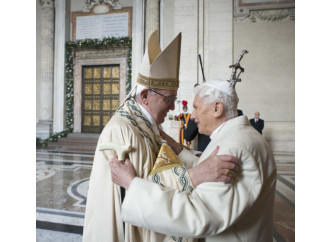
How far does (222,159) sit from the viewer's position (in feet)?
3.36

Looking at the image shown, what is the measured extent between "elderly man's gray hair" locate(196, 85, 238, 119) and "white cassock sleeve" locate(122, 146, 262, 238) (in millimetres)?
339

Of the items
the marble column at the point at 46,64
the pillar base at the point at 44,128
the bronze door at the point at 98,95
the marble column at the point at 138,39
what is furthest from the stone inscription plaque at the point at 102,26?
the pillar base at the point at 44,128

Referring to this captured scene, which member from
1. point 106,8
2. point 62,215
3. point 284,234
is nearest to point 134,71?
point 106,8

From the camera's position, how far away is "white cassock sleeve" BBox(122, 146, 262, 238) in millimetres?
1015

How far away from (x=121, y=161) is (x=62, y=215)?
2307mm

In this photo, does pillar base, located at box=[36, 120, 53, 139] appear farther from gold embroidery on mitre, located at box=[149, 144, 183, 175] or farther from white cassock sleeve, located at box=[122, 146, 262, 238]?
white cassock sleeve, located at box=[122, 146, 262, 238]

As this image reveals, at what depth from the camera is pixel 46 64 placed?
427 inches

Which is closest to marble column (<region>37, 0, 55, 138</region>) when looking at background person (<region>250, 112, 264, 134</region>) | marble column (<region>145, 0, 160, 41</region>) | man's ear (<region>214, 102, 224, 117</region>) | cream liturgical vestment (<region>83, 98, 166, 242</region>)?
marble column (<region>145, 0, 160, 41</region>)

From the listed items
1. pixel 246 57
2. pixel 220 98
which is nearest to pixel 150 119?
pixel 220 98

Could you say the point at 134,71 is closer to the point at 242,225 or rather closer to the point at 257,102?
the point at 257,102

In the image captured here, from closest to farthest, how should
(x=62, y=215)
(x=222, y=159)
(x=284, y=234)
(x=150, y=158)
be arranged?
(x=222, y=159) → (x=150, y=158) → (x=284, y=234) → (x=62, y=215)

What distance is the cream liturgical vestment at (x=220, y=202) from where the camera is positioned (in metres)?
1.02

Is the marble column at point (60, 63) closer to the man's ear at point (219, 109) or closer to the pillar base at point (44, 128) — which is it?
the pillar base at point (44, 128)

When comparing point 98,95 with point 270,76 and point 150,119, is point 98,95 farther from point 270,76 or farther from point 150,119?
point 150,119
